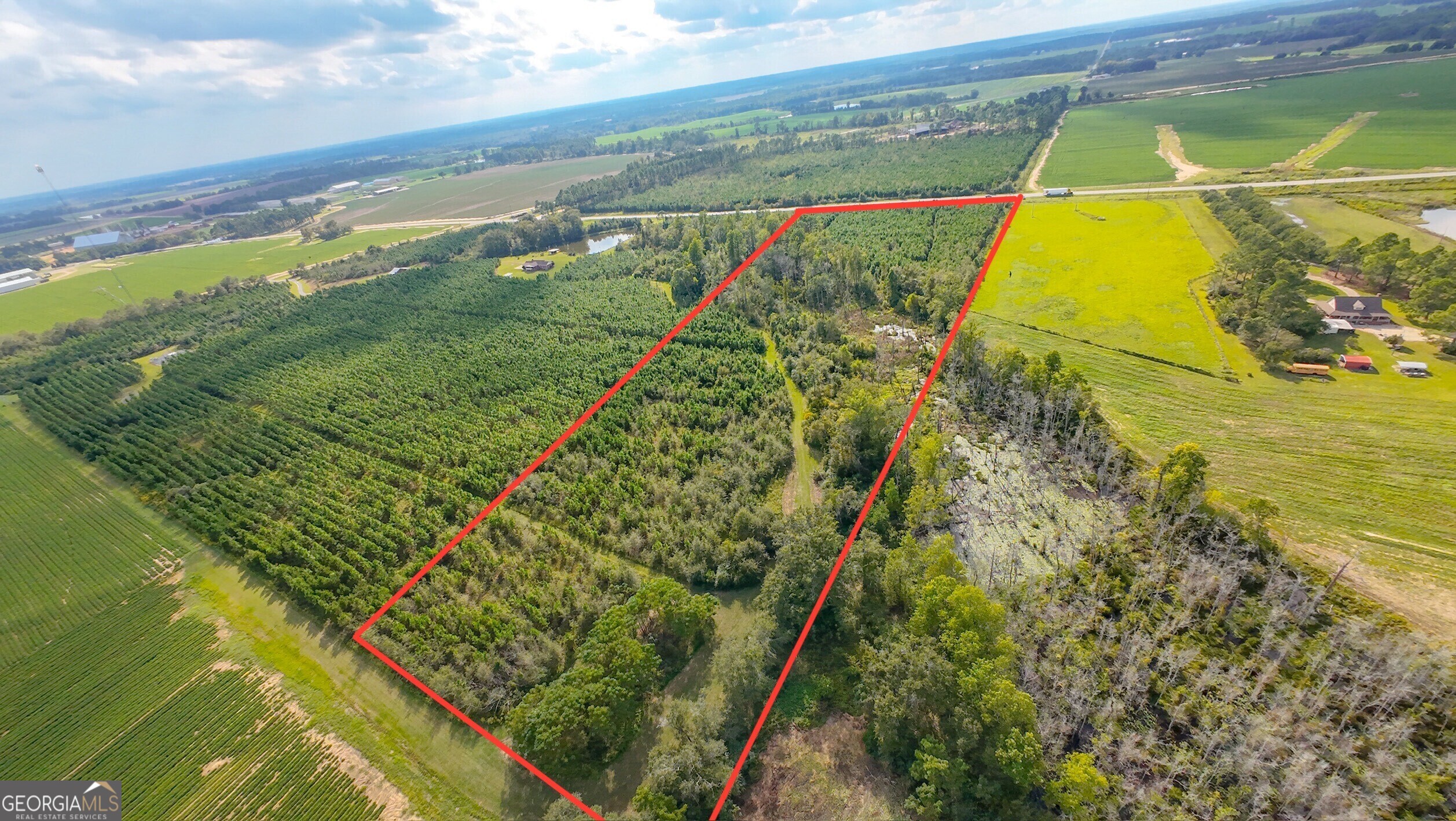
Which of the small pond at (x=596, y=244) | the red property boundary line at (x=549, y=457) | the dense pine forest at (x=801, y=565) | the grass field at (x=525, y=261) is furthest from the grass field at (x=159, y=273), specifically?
the red property boundary line at (x=549, y=457)

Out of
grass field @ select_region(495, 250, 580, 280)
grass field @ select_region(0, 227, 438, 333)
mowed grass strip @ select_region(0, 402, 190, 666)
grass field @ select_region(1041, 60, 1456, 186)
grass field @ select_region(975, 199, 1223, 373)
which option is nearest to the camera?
mowed grass strip @ select_region(0, 402, 190, 666)

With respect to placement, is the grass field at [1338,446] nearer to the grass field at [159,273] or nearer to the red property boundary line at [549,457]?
the red property boundary line at [549,457]

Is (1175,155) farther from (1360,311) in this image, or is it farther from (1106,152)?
(1360,311)

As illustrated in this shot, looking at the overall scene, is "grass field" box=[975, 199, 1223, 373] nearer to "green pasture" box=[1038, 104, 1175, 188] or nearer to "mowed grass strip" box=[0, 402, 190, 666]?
"green pasture" box=[1038, 104, 1175, 188]

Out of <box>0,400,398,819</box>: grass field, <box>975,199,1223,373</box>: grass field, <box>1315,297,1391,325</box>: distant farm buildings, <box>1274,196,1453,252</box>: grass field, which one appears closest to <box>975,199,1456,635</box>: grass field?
<box>1315,297,1391,325</box>: distant farm buildings

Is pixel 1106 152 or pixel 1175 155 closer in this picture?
pixel 1175 155

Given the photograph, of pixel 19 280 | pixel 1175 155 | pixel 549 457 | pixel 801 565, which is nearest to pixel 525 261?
pixel 549 457

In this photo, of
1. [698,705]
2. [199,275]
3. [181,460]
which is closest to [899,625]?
[698,705]
